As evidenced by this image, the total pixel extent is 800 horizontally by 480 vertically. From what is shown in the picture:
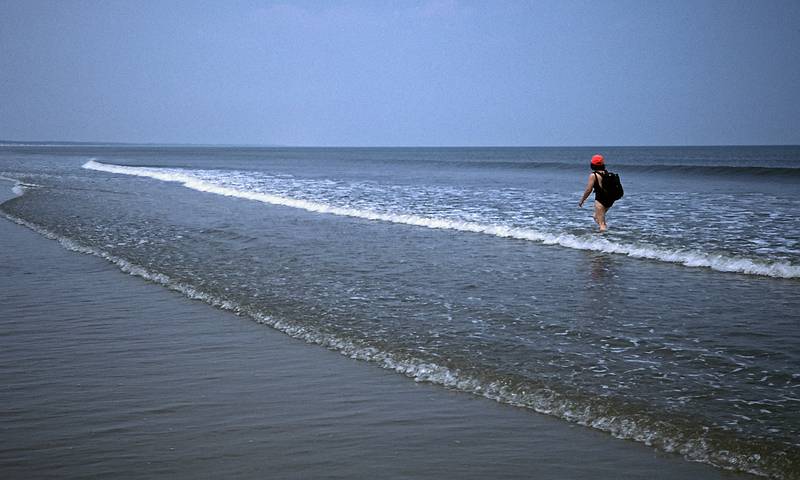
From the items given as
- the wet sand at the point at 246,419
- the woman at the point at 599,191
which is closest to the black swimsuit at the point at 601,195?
the woman at the point at 599,191

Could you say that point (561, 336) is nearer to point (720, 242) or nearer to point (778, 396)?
point (778, 396)

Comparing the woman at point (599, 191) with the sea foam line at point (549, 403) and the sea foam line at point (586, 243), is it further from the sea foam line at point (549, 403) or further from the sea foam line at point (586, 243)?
the sea foam line at point (549, 403)

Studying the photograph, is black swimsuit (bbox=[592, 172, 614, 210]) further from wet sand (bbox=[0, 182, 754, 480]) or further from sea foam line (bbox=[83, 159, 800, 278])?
wet sand (bbox=[0, 182, 754, 480])

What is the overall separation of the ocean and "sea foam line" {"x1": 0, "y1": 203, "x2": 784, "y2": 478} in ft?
0.05

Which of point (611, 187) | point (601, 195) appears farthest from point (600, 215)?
point (611, 187)

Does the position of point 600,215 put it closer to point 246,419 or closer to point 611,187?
point 611,187

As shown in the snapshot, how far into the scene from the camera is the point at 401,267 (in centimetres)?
1088

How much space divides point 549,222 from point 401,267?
256 inches

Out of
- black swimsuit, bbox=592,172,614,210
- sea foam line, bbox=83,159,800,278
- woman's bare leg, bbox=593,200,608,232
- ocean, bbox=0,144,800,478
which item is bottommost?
ocean, bbox=0,144,800,478

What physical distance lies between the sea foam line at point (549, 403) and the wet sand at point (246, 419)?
0.38 ft

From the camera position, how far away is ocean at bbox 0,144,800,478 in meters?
5.12

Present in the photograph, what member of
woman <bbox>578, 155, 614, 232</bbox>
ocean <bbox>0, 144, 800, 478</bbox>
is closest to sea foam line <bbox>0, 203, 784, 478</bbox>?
ocean <bbox>0, 144, 800, 478</bbox>

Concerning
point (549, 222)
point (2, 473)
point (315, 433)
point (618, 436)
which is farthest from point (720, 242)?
point (2, 473)

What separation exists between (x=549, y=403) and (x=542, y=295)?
3.76 m
